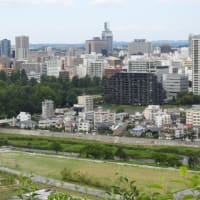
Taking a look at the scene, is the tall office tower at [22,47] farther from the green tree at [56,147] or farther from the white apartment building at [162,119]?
the green tree at [56,147]

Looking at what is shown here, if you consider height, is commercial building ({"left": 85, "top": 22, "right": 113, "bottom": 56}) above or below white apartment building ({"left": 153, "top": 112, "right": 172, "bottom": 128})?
above

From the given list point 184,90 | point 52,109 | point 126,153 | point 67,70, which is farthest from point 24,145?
point 67,70

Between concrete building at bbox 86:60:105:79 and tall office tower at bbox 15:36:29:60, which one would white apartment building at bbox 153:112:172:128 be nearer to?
concrete building at bbox 86:60:105:79

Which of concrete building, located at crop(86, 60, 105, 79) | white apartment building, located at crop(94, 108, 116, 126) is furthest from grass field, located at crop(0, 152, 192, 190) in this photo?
concrete building, located at crop(86, 60, 105, 79)

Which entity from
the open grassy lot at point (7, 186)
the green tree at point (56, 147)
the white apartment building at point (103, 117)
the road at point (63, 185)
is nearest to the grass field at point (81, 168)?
the road at point (63, 185)

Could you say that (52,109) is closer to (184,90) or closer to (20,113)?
(20,113)

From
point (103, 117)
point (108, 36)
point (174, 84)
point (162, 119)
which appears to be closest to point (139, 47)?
point (108, 36)
